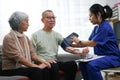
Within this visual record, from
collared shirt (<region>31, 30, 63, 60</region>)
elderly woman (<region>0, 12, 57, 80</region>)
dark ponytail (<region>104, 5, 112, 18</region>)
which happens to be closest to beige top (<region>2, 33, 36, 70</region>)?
elderly woman (<region>0, 12, 57, 80</region>)

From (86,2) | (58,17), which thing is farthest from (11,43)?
(86,2)

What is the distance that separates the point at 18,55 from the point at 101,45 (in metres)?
0.85

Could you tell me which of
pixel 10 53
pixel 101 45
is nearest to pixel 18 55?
pixel 10 53

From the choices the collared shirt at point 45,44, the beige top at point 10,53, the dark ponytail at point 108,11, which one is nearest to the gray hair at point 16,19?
the beige top at point 10,53

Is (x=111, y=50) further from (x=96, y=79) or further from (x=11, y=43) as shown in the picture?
(x=11, y=43)

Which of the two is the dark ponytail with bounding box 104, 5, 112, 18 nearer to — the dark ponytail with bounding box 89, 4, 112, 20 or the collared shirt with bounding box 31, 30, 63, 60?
the dark ponytail with bounding box 89, 4, 112, 20

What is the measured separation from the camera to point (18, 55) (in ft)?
7.18

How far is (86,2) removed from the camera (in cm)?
398

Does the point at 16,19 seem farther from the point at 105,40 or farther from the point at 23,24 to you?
the point at 105,40

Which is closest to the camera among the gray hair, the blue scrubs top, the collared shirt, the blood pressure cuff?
the gray hair

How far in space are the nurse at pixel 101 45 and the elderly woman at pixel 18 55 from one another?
17.5 inches

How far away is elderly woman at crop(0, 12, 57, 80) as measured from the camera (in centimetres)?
216

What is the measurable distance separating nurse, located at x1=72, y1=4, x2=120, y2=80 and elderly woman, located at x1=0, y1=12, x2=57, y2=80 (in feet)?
1.45

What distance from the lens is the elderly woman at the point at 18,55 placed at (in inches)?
84.9
